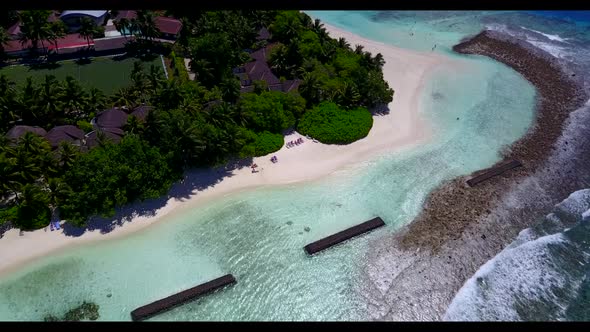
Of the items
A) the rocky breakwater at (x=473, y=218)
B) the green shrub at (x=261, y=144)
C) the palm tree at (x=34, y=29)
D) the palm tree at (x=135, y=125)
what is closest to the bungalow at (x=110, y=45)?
the palm tree at (x=34, y=29)

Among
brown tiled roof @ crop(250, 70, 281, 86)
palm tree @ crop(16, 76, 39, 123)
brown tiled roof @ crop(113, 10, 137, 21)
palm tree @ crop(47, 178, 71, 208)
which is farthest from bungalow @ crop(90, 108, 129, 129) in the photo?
brown tiled roof @ crop(113, 10, 137, 21)

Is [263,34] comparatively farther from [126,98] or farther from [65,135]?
[65,135]

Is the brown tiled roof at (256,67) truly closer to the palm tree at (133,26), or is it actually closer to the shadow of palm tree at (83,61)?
the palm tree at (133,26)

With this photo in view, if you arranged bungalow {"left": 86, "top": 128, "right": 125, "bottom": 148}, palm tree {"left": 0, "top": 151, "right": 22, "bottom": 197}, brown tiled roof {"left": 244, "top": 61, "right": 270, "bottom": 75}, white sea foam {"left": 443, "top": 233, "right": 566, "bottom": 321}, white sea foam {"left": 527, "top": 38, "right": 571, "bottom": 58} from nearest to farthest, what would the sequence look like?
white sea foam {"left": 443, "top": 233, "right": 566, "bottom": 321} → palm tree {"left": 0, "top": 151, "right": 22, "bottom": 197} → bungalow {"left": 86, "top": 128, "right": 125, "bottom": 148} → brown tiled roof {"left": 244, "top": 61, "right": 270, "bottom": 75} → white sea foam {"left": 527, "top": 38, "right": 571, "bottom": 58}

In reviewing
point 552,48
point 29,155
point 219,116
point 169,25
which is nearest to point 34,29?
point 169,25

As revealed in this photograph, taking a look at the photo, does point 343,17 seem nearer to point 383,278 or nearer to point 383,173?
point 383,173

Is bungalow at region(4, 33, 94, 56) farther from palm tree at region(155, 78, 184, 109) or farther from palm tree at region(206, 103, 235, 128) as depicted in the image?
palm tree at region(206, 103, 235, 128)

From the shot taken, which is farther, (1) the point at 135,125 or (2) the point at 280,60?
(2) the point at 280,60
